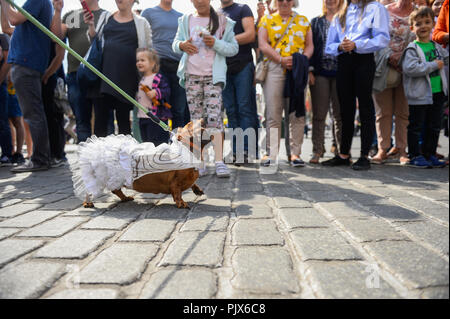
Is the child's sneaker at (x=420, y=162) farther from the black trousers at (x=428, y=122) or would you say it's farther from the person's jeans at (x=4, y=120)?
the person's jeans at (x=4, y=120)

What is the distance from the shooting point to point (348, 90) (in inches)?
164

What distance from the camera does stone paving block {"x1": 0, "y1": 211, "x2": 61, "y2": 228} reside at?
6.43ft

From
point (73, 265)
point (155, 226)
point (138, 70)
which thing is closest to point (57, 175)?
point (138, 70)

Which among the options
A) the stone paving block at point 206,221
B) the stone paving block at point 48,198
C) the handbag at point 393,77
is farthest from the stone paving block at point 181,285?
the handbag at point 393,77

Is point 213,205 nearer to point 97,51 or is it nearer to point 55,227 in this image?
point 55,227

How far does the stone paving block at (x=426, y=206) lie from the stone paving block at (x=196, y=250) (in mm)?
1331

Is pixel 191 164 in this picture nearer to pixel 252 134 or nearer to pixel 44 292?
pixel 44 292

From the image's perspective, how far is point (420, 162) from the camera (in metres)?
4.28

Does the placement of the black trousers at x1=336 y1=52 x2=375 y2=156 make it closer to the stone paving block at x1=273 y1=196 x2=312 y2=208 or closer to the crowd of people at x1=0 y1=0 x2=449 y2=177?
the crowd of people at x1=0 y1=0 x2=449 y2=177

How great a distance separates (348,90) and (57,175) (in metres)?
3.96

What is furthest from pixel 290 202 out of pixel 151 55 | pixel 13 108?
pixel 13 108

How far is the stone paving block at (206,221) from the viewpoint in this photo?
6.03 feet

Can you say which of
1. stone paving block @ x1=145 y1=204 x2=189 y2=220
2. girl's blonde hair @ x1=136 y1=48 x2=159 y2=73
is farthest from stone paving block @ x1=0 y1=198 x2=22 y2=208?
girl's blonde hair @ x1=136 y1=48 x2=159 y2=73

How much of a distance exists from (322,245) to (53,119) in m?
4.79
